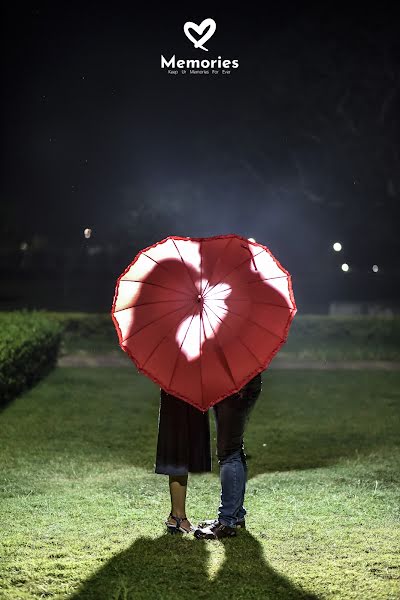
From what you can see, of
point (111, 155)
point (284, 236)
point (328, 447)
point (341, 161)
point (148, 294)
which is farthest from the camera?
point (284, 236)

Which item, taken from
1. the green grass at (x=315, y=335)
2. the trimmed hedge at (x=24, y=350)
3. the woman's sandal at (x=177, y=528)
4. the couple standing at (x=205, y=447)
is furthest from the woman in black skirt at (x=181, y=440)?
the green grass at (x=315, y=335)

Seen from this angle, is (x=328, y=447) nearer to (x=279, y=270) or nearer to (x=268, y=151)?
(x=279, y=270)

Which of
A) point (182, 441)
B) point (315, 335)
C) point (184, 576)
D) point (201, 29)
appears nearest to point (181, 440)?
point (182, 441)

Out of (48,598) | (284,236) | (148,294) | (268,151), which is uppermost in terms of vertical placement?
(268,151)

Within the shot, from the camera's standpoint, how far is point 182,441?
15.6 ft

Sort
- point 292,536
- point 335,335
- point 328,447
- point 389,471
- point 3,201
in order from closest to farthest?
point 292,536
point 389,471
point 328,447
point 335,335
point 3,201

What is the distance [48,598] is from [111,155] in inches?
1299

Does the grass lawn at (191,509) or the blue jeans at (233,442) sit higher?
the blue jeans at (233,442)

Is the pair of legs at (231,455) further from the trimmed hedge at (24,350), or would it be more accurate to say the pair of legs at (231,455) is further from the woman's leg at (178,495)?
the trimmed hedge at (24,350)

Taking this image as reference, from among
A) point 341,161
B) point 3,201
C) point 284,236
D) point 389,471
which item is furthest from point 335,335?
point 3,201

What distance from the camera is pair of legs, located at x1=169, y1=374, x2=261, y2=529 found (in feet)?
15.1

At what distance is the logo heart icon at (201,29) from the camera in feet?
79.5

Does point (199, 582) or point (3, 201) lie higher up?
point (3, 201)

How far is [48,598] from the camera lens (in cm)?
389
